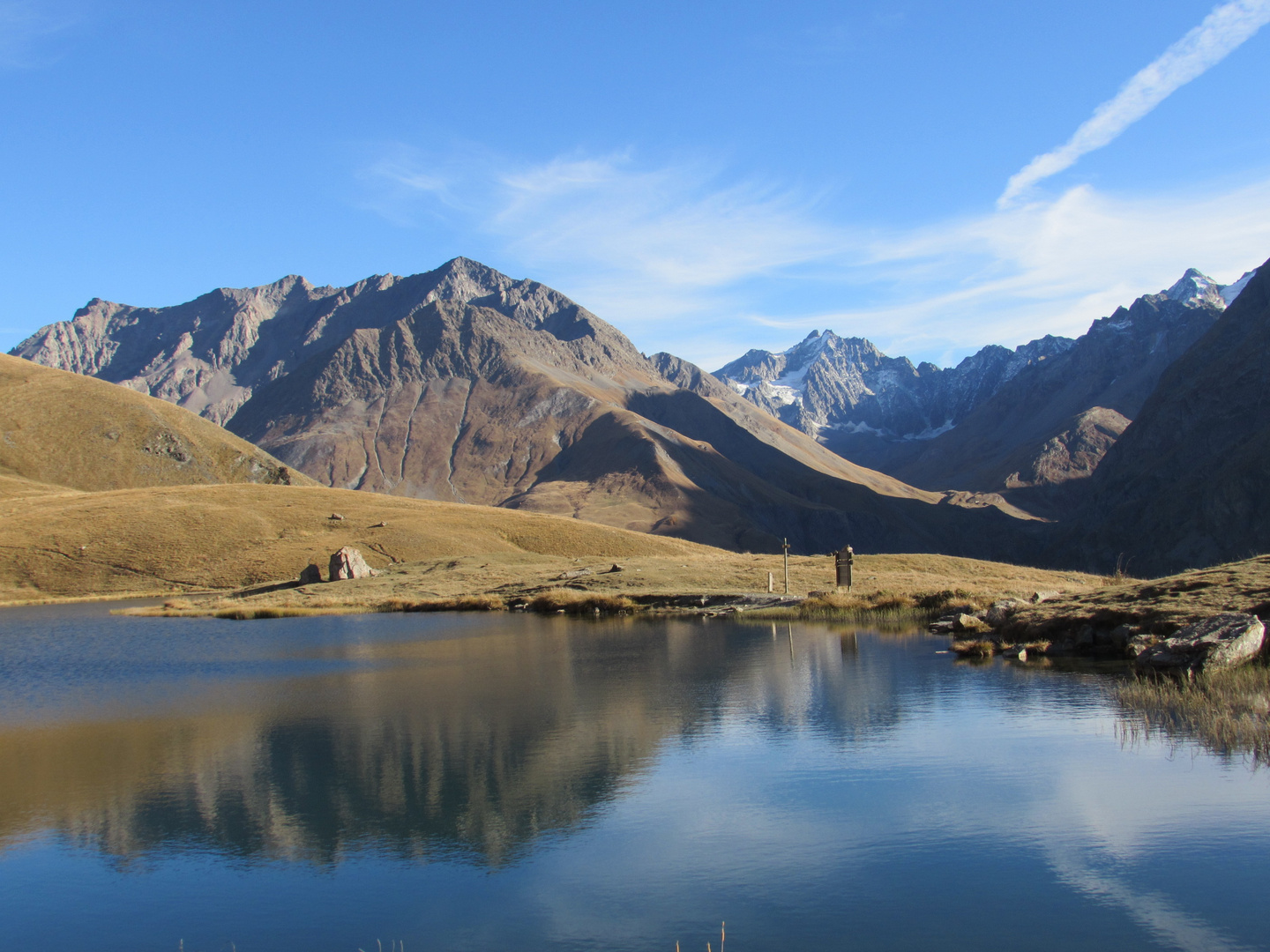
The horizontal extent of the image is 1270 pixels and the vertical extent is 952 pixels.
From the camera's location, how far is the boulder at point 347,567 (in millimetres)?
77938

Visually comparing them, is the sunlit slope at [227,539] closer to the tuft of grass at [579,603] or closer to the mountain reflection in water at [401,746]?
the tuft of grass at [579,603]

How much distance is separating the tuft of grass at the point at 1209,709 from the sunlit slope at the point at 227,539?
216 ft

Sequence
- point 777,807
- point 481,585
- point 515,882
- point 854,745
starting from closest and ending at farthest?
point 515,882 → point 777,807 → point 854,745 → point 481,585

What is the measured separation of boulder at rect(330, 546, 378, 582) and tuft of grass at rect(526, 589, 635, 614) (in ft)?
76.4

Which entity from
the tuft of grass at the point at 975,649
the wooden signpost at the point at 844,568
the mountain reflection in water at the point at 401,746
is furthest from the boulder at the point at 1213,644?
the wooden signpost at the point at 844,568

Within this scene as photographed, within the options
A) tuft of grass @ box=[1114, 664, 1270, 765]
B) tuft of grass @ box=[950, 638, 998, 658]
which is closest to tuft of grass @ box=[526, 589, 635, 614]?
tuft of grass @ box=[950, 638, 998, 658]

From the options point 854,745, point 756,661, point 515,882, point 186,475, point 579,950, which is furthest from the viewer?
point 186,475

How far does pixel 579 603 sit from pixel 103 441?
14119 cm

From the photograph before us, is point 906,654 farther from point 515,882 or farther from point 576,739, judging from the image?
point 515,882

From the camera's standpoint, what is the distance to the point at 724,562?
71.6m

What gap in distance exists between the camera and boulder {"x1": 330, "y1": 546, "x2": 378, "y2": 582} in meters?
77.9

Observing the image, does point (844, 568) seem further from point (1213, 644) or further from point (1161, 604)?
point (1213, 644)

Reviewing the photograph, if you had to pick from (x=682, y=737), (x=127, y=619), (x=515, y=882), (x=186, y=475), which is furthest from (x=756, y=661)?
(x=186, y=475)

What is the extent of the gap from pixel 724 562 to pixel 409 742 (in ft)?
165
